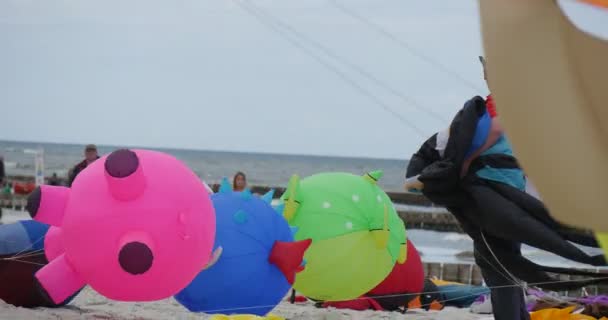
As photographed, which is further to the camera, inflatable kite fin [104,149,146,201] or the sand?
the sand

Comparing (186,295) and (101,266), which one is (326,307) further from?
(101,266)

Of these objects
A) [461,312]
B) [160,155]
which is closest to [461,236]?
[461,312]

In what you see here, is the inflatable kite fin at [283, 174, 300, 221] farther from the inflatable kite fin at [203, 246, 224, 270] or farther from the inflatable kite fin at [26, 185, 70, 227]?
the inflatable kite fin at [26, 185, 70, 227]

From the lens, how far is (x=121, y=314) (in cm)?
751

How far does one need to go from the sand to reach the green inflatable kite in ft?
1.16

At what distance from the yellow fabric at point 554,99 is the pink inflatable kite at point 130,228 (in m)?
2.90

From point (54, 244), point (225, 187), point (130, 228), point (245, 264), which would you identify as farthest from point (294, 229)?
point (130, 228)

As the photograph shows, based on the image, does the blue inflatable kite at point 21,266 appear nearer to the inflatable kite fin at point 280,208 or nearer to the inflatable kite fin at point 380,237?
the inflatable kite fin at point 280,208

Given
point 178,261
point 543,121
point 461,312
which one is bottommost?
point 461,312

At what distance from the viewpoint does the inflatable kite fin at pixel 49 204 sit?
5734mm

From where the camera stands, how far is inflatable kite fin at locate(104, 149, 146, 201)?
5332mm

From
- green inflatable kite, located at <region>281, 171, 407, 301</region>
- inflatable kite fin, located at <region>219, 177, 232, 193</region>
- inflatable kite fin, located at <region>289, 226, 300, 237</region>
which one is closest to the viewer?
inflatable kite fin, located at <region>219, 177, 232, 193</region>

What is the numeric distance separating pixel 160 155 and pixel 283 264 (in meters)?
1.35

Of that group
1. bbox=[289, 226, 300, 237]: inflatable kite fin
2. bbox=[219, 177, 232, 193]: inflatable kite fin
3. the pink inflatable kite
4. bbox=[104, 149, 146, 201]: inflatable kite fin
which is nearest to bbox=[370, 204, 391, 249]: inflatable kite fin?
bbox=[289, 226, 300, 237]: inflatable kite fin
